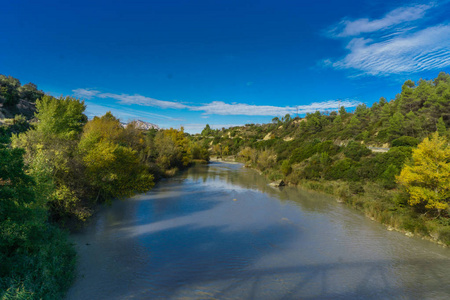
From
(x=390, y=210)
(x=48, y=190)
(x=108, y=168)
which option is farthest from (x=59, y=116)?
(x=390, y=210)

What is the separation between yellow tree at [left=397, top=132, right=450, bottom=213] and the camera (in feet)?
51.8

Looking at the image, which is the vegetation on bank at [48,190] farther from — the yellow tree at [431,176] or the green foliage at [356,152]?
the green foliage at [356,152]

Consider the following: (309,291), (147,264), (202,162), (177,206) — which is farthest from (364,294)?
(202,162)

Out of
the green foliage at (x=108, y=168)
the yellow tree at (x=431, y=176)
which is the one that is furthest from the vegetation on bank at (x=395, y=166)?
the green foliage at (x=108, y=168)

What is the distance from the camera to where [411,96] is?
162 feet

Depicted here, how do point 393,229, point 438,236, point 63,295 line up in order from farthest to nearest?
point 393,229 → point 438,236 → point 63,295

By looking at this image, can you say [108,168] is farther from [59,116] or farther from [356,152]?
[356,152]

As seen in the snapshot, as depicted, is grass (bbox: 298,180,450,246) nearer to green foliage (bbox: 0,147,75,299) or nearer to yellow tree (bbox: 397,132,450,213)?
yellow tree (bbox: 397,132,450,213)

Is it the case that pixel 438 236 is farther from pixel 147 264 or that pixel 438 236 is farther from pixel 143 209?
pixel 143 209

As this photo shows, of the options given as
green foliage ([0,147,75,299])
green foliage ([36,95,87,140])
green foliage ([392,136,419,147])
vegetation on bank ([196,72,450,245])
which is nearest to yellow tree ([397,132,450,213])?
vegetation on bank ([196,72,450,245])

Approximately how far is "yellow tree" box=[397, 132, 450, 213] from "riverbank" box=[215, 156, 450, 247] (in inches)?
49.3

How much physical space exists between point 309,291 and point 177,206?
1655 centimetres

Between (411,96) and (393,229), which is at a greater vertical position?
(411,96)

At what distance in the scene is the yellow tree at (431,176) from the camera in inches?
622
